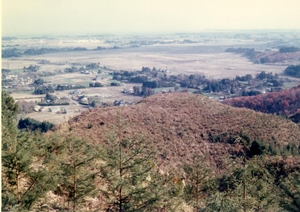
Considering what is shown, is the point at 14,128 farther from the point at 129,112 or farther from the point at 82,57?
the point at 82,57


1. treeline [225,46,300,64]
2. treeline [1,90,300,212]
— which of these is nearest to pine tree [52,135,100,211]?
treeline [1,90,300,212]

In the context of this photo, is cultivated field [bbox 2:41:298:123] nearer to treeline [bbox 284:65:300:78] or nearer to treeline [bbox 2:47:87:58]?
treeline [bbox 2:47:87:58]

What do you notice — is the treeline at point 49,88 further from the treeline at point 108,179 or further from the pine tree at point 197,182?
the treeline at point 108,179

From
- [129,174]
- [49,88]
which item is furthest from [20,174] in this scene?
[49,88]

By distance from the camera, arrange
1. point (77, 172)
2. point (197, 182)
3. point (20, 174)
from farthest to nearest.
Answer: point (197, 182)
point (77, 172)
point (20, 174)

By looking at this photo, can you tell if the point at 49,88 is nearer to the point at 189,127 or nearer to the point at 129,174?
the point at 189,127

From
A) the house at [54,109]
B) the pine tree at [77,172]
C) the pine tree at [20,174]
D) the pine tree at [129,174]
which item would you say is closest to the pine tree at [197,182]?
the pine tree at [129,174]

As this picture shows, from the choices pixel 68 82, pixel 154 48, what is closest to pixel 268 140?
pixel 68 82
